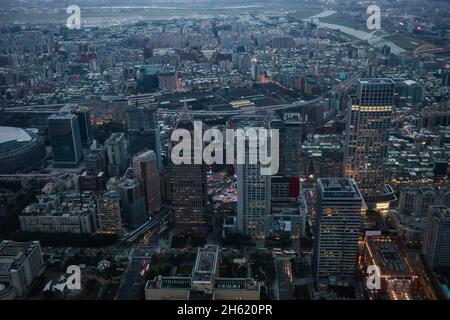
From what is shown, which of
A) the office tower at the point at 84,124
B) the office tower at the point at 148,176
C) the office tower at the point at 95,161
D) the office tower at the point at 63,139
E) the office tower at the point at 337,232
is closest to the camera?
the office tower at the point at 337,232

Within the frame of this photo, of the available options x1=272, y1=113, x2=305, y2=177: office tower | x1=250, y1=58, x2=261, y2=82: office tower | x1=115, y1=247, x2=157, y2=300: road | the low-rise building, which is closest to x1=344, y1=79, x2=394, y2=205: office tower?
x1=272, y1=113, x2=305, y2=177: office tower

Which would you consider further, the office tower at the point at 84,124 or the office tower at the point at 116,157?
the office tower at the point at 84,124

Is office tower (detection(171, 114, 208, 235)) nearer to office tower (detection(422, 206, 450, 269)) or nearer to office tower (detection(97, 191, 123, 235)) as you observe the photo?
office tower (detection(97, 191, 123, 235))

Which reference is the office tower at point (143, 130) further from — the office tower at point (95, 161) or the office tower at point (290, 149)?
the office tower at point (290, 149)

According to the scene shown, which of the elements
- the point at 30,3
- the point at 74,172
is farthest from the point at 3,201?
the point at 30,3

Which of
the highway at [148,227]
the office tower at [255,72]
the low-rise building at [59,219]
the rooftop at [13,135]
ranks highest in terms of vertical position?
the office tower at [255,72]

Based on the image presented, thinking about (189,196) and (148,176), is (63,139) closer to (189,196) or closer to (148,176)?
(148,176)

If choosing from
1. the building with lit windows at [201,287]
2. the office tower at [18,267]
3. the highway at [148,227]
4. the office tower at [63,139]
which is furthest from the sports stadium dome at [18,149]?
the building with lit windows at [201,287]
